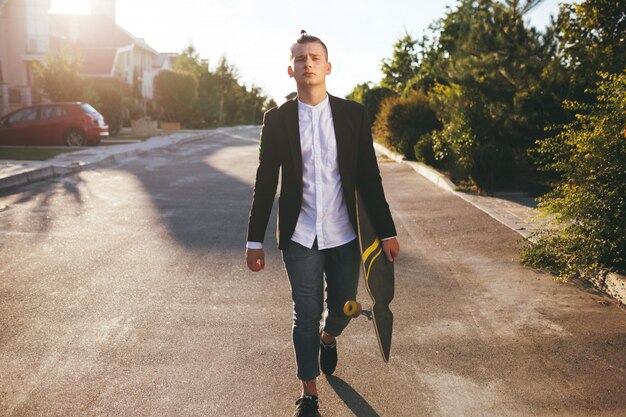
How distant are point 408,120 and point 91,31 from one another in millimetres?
41327

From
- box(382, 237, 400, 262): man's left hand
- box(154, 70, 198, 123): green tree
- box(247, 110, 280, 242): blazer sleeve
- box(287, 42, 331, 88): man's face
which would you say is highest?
box(287, 42, 331, 88): man's face

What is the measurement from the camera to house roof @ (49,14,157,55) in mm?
52250

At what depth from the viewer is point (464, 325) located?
16.1 ft

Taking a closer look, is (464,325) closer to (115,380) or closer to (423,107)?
(115,380)

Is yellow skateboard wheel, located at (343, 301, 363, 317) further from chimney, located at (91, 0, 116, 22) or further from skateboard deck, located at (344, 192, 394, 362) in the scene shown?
chimney, located at (91, 0, 116, 22)

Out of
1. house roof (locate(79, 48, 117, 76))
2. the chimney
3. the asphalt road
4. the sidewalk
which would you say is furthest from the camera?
the chimney

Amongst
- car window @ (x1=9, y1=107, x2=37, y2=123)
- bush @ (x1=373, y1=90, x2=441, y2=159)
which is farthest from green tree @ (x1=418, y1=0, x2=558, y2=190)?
car window @ (x1=9, y1=107, x2=37, y2=123)

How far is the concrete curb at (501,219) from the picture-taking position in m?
5.47

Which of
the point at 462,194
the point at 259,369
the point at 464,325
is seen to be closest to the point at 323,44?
the point at 259,369

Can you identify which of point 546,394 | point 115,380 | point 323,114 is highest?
point 323,114

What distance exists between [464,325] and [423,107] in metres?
15.3

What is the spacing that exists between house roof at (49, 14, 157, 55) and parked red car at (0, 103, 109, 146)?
29.8m

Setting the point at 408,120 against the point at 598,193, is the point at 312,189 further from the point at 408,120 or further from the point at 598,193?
the point at 408,120

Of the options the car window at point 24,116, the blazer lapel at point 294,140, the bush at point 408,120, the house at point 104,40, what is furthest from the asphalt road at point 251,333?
the house at point 104,40
